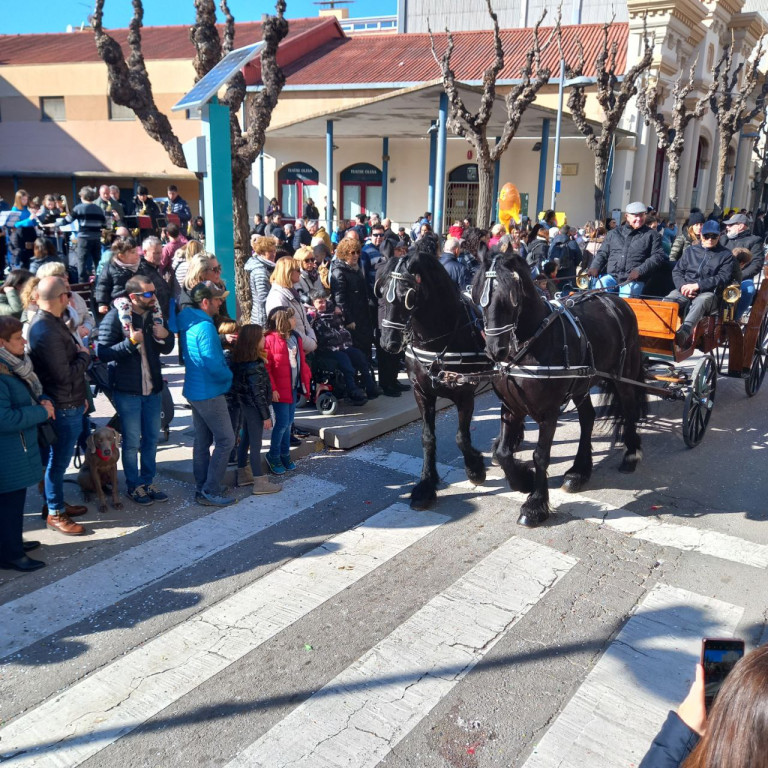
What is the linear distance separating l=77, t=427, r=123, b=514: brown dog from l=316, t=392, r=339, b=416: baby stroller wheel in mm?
2773

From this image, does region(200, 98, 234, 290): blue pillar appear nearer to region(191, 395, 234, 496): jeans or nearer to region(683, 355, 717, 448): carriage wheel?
region(191, 395, 234, 496): jeans

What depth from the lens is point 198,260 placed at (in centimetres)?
585

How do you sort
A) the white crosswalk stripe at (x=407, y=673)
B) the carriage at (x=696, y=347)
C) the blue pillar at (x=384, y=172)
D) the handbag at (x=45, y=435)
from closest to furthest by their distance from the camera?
the white crosswalk stripe at (x=407, y=673), the handbag at (x=45, y=435), the carriage at (x=696, y=347), the blue pillar at (x=384, y=172)

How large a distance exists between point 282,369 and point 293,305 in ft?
2.59

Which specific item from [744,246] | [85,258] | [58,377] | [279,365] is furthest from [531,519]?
[85,258]

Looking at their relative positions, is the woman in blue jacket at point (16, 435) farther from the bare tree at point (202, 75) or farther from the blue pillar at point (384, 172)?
the blue pillar at point (384, 172)

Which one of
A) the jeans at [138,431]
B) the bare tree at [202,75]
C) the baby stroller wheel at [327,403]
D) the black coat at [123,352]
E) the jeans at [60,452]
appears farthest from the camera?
the bare tree at [202,75]

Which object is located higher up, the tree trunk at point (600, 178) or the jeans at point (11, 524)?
the tree trunk at point (600, 178)

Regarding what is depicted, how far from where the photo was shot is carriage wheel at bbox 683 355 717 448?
23.0ft

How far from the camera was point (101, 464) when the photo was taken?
221 inches

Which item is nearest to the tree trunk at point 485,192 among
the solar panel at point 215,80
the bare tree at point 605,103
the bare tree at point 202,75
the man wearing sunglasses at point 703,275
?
the bare tree at point 605,103

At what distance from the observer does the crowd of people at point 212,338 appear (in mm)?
5000

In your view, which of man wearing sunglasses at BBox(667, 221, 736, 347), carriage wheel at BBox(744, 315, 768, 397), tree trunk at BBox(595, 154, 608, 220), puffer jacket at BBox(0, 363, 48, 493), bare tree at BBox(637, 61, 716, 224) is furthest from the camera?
bare tree at BBox(637, 61, 716, 224)

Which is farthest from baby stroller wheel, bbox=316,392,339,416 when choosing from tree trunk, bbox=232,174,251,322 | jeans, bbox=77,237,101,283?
jeans, bbox=77,237,101,283
